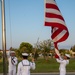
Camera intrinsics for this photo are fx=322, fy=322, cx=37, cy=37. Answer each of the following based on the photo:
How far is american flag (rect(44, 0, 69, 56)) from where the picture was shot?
11859 millimetres

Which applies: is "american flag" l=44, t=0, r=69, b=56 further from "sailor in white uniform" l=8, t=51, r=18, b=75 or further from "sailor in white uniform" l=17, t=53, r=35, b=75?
"sailor in white uniform" l=8, t=51, r=18, b=75

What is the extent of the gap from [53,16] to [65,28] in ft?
2.08

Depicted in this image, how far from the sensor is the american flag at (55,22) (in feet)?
38.9

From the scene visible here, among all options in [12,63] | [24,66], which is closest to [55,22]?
[24,66]

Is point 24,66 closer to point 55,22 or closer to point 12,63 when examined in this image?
point 55,22

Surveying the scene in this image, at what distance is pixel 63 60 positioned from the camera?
47.9 feet

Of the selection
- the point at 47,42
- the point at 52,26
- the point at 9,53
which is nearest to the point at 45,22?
the point at 52,26

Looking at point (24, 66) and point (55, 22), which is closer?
point (24, 66)

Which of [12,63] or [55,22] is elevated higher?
[55,22]

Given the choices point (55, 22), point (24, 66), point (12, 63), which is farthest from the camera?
point (12, 63)

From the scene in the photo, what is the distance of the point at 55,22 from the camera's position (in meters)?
11.9

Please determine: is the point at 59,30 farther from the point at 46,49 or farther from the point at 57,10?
the point at 46,49

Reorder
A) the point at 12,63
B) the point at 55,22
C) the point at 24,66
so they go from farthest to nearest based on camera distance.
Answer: the point at 12,63 → the point at 55,22 → the point at 24,66

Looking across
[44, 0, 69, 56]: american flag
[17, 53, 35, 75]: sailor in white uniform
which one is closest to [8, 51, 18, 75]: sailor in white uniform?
[44, 0, 69, 56]: american flag
